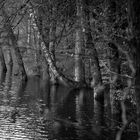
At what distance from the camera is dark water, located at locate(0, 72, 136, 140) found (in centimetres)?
1170

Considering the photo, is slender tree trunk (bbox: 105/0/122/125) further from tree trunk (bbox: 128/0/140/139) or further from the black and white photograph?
tree trunk (bbox: 128/0/140/139)

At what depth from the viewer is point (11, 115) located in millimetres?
14625

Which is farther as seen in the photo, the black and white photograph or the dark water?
the dark water

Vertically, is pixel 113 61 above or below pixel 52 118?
above

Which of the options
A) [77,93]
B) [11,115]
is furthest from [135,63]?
[77,93]

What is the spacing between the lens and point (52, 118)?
14.5 meters

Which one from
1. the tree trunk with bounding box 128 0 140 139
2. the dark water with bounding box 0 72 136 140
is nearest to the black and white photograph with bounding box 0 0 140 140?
the dark water with bounding box 0 72 136 140

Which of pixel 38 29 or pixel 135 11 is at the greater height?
pixel 38 29

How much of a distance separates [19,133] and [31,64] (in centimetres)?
3040

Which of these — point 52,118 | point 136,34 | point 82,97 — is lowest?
point 52,118

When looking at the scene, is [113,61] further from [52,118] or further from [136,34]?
[136,34]

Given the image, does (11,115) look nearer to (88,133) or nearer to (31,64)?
(88,133)

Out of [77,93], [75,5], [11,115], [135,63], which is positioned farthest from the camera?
[77,93]

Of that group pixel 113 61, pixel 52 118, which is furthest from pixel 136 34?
pixel 52 118
